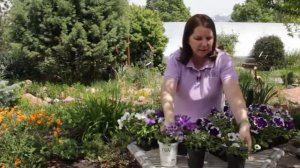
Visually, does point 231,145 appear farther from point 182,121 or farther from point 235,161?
point 182,121

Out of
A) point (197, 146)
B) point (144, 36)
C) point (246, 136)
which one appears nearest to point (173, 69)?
point (197, 146)

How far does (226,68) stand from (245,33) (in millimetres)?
18617

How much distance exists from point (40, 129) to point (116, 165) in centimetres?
128

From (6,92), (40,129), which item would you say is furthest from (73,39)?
(40,129)

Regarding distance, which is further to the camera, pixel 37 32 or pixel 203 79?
pixel 37 32

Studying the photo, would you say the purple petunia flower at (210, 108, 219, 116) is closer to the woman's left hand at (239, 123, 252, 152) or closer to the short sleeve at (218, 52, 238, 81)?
the short sleeve at (218, 52, 238, 81)

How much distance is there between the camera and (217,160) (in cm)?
271

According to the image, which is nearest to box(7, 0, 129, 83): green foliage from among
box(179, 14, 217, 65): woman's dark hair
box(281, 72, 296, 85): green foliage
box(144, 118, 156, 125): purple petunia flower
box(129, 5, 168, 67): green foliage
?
box(129, 5, 168, 67): green foliage

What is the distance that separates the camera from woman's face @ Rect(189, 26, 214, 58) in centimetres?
276

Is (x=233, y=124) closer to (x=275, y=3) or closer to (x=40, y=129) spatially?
(x=40, y=129)

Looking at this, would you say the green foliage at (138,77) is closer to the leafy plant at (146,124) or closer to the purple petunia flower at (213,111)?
the leafy plant at (146,124)

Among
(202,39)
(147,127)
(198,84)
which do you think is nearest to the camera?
(202,39)

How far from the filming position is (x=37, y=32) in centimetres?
1027

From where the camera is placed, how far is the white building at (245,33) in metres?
19.0
